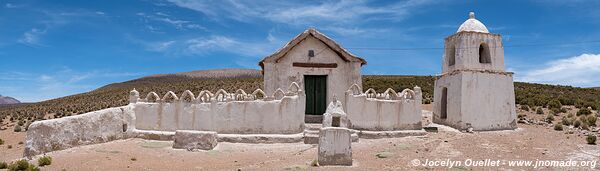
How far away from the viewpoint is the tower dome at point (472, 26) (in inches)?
705

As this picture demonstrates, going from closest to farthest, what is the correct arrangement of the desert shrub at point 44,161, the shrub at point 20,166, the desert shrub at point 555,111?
the shrub at point 20,166 → the desert shrub at point 44,161 → the desert shrub at point 555,111

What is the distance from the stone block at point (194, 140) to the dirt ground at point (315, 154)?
0.87ft

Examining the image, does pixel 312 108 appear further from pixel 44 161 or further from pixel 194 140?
pixel 44 161

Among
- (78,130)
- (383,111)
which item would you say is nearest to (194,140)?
(78,130)

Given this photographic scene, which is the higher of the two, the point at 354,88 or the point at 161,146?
the point at 354,88

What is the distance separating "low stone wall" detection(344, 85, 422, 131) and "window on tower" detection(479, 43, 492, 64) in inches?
155

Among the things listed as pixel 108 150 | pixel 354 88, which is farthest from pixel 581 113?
pixel 108 150

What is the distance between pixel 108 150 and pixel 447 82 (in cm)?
1262

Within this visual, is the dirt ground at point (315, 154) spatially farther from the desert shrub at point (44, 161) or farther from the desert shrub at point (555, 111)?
the desert shrub at point (555, 111)

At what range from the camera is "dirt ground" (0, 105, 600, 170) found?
35.8 feet

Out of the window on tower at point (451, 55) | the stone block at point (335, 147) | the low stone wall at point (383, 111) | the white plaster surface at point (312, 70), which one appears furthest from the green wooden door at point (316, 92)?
the stone block at point (335, 147)

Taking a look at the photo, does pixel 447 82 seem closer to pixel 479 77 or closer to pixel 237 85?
pixel 479 77

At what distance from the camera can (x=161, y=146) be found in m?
13.7

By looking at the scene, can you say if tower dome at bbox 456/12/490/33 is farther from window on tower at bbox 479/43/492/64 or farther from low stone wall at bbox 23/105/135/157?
low stone wall at bbox 23/105/135/157
